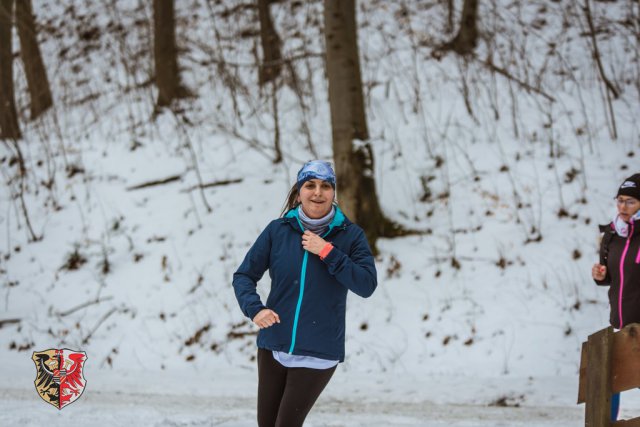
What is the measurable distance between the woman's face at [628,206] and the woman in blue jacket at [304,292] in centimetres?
192

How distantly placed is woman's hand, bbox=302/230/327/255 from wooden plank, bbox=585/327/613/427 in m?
1.58

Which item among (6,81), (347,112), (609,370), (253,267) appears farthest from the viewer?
(6,81)

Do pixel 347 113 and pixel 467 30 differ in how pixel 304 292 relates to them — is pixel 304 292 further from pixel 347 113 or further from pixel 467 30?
pixel 467 30

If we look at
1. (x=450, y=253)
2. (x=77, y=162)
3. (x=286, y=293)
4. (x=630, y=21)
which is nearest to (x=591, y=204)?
(x=450, y=253)

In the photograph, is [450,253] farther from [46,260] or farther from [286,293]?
[46,260]

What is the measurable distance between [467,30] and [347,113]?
5.41 m

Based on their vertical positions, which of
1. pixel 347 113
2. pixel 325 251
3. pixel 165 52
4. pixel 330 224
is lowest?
pixel 325 251

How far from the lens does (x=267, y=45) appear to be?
12.2m

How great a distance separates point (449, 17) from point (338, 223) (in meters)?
10.3

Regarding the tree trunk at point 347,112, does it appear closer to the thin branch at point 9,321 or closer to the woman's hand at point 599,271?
the woman's hand at point 599,271

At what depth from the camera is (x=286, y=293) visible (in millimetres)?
2855

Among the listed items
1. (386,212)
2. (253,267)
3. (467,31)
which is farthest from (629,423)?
(467,31)

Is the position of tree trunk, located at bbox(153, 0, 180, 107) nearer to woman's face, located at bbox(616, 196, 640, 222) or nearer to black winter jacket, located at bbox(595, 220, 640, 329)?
black winter jacket, located at bbox(595, 220, 640, 329)

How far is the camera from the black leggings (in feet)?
9.20
